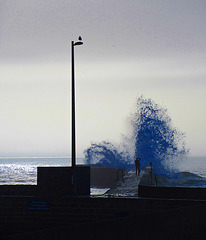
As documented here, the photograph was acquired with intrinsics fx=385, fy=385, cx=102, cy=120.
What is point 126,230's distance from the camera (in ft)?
28.8

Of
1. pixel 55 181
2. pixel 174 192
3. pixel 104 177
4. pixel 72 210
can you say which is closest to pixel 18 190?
pixel 55 181

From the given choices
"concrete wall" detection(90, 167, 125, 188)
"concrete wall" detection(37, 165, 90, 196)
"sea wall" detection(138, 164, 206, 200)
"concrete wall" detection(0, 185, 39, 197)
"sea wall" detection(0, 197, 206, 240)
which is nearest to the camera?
"sea wall" detection(0, 197, 206, 240)

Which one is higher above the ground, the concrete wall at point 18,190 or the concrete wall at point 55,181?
the concrete wall at point 55,181

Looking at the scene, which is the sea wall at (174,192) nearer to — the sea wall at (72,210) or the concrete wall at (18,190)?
the sea wall at (72,210)

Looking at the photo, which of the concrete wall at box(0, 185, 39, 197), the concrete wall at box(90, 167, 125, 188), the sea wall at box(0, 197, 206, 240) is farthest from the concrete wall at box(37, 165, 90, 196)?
the concrete wall at box(90, 167, 125, 188)

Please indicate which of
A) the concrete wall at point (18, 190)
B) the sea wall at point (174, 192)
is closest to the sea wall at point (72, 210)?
the sea wall at point (174, 192)

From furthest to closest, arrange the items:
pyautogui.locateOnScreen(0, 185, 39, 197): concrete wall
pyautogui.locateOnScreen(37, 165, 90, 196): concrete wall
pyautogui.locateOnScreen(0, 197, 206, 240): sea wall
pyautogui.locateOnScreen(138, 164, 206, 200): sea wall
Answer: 1. pyautogui.locateOnScreen(0, 185, 39, 197): concrete wall
2. pyautogui.locateOnScreen(37, 165, 90, 196): concrete wall
3. pyautogui.locateOnScreen(138, 164, 206, 200): sea wall
4. pyautogui.locateOnScreen(0, 197, 206, 240): sea wall

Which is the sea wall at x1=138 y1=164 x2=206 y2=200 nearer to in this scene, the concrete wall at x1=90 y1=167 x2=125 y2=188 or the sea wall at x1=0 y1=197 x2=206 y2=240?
the sea wall at x1=0 y1=197 x2=206 y2=240

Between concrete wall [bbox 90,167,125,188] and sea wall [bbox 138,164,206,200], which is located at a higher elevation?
sea wall [bbox 138,164,206,200]

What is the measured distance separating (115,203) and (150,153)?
59.2m

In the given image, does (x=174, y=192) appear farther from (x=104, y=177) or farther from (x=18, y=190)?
(x=104, y=177)

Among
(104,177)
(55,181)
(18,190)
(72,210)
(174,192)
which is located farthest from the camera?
(104,177)

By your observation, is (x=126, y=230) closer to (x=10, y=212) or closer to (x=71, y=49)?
(x=10, y=212)

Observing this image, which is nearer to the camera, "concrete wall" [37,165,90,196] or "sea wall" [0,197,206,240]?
"sea wall" [0,197,206,240]
